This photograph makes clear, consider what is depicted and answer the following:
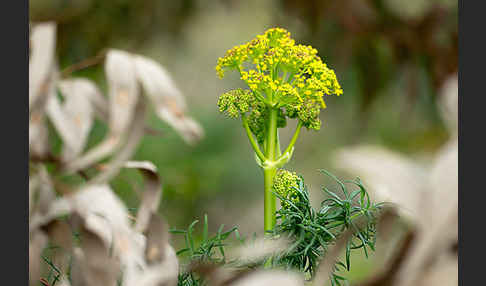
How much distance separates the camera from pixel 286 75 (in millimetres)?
460

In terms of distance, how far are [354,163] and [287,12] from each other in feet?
3.27

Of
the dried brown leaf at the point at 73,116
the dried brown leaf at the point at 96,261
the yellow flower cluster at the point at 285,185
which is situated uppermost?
the yellow flower cluster at the point at 285,185

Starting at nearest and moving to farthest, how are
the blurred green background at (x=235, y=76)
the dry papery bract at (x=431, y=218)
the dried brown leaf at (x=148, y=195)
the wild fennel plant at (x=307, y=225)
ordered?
the dry papery bract at (x=431, y=218) → the dried brown leaf at (x=148, y=195) → the wild fennel plant at (x=307, y=225) → the blurred green background at (x=235, y=76)

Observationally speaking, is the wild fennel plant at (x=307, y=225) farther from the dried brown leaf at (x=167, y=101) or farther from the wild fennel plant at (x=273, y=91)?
the dried brown leaf at (x=167, y=101)

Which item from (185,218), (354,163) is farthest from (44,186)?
(185,218)

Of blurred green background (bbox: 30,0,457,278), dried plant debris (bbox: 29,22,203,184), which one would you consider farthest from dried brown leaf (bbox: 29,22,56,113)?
blurred green background (bbox: 30,0,457,278)

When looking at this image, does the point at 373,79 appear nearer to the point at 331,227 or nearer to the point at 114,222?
the point at 331,227

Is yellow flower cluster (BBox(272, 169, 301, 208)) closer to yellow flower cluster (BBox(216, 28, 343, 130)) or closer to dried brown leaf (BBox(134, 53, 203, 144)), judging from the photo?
yellow flower cluster (BBox(216, 28, 343, 130))

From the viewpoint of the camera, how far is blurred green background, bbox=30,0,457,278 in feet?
3.61

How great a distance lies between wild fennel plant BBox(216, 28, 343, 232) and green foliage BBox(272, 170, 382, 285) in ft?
0.05

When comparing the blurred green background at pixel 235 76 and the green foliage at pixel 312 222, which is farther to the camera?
the blurred green background at pixel 235 76

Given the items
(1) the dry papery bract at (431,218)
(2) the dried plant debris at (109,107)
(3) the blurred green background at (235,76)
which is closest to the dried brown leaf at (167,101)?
(2) the dried plant debris at (109,107)

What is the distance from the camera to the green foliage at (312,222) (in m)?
0.44

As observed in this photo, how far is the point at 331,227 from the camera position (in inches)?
18.1
